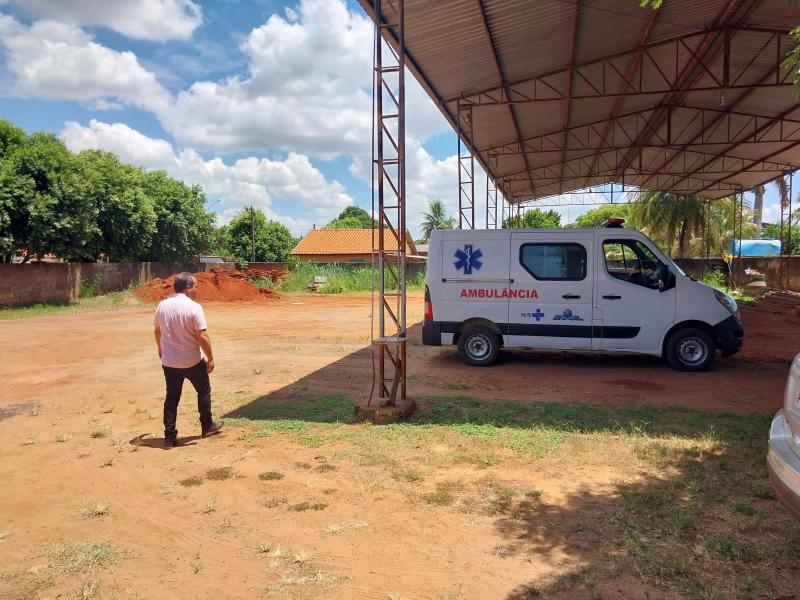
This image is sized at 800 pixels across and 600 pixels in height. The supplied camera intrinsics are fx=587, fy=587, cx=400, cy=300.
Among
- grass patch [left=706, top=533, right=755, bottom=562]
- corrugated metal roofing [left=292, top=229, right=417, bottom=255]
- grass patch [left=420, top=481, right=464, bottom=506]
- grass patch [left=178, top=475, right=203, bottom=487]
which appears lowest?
grass patch [left=178, top=475, right=203, bottom=487]

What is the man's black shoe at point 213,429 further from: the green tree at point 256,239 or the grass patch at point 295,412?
the green tree at point 256,239

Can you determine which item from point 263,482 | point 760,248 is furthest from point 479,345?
point 760,248

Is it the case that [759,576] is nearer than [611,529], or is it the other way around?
[759,576]

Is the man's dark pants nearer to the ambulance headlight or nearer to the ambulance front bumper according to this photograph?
the ambulance front bumper

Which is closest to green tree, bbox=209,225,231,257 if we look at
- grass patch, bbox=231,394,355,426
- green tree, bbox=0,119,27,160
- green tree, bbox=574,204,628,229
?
green tree, bbox=0,119,27,160

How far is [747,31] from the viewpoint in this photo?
38.6 feet

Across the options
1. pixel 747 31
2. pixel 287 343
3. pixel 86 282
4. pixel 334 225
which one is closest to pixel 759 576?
pixel 287 343

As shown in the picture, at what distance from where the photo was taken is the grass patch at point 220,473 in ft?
16.1

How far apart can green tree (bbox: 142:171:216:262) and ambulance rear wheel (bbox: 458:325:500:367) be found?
23.3 m

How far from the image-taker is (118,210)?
80.2 feet

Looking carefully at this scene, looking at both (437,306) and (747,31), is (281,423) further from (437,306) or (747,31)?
(747,31)

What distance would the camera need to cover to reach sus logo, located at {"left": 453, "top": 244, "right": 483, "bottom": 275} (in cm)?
940

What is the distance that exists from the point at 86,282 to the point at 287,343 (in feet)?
50.9

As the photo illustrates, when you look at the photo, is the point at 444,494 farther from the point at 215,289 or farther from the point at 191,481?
the point at 215,289
